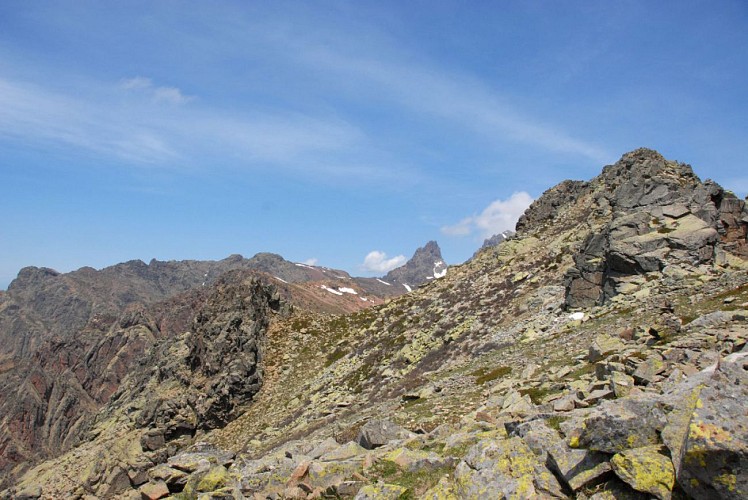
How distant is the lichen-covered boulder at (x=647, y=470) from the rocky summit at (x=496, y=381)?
0.03 metres

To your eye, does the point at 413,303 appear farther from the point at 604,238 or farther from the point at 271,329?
the point at 604,238

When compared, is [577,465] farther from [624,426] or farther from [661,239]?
[661,239]

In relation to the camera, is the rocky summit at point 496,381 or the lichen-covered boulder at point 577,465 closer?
the lichen-covered boulder at point 577,465

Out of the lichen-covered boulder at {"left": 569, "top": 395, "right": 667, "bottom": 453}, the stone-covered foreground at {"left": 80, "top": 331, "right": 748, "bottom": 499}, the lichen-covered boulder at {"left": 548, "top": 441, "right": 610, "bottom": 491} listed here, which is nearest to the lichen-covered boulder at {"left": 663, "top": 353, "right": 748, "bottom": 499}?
the stone-covered foreground at {"left": 80, "top": 331, "right": 748, "bottom": 499}

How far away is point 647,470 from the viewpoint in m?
8.51

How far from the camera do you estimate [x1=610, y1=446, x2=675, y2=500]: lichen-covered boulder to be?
8240mm

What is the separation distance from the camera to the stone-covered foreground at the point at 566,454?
7855 mm

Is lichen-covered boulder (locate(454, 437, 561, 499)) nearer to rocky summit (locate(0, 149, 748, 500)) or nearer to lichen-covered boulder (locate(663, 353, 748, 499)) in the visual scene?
rocky summit (locate(0, 149, 748, 500))

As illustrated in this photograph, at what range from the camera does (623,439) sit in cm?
955

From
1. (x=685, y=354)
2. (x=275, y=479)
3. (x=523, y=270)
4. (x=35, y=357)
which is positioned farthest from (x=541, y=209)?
(x=35, y=357)

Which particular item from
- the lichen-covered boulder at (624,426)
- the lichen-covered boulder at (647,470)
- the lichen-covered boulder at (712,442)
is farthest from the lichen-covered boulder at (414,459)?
the lichen-covered boulder at (712,442)

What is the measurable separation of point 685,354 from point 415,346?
32.5 m

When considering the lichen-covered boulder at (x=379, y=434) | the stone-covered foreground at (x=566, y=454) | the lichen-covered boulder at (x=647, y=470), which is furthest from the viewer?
the lichen-covered boulder at (x=379, y=434)

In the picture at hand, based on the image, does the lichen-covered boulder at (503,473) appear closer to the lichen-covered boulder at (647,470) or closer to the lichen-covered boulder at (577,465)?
the lichen-covered boulder at (577,465)
